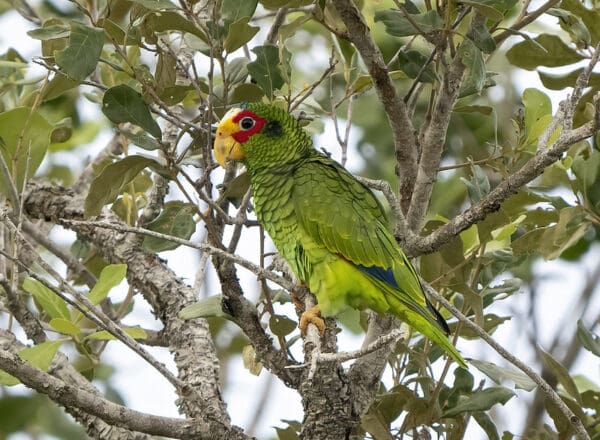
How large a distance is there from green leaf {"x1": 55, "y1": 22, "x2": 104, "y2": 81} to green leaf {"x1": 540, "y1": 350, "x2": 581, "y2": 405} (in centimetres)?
147

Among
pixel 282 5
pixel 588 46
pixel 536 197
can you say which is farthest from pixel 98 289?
pixel 588 46

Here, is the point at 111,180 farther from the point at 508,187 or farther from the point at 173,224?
the point at 508,187

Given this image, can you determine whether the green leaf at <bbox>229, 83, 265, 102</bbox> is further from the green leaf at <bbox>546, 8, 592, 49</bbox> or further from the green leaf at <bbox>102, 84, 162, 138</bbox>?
the green leaf at <bbox>546, 8, 592, 49</bbox>

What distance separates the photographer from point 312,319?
8.29ft

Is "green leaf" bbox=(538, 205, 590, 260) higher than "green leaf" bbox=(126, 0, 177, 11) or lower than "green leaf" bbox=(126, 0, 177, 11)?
higher

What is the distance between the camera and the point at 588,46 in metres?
2.52

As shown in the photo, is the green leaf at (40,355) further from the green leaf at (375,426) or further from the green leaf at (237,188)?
the green leaf at (375,426)

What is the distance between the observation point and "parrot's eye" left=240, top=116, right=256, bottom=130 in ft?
9.49

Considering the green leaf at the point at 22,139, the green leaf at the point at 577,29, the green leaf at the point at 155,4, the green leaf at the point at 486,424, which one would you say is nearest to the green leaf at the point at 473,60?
the green leaf at the point at 577,29

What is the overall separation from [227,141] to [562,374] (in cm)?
128

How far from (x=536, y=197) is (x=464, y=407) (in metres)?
0.63

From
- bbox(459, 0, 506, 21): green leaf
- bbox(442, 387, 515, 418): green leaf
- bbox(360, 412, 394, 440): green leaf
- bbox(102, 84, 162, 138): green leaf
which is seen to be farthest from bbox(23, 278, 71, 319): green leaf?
bbox(459, 0, 506, 21): green leaf

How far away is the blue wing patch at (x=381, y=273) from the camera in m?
2.57

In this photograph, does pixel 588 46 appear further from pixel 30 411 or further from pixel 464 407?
pixel 30 411
